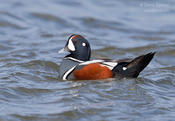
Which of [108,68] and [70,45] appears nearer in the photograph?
[108,68]

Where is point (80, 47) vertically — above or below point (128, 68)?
above

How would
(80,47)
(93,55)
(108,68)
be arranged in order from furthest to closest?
1. (93,55)
2. (80,47)
3. (108,68)

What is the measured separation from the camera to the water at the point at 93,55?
26.2 ft

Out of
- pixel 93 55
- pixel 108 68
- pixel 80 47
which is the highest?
pixel 80 47

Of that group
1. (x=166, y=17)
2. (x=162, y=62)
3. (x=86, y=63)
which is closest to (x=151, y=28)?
(x=166, y=17)

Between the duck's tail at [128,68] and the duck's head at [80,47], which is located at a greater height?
the duck's head at [80,47]

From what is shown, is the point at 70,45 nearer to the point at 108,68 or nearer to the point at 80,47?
the point at 80,47

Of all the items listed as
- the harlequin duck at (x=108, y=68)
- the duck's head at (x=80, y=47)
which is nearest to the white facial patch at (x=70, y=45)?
the duck's head at (x=80, y=47)

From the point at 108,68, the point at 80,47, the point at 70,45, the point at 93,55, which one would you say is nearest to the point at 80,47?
the point at 80,47

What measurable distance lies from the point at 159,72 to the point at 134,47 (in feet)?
9.52

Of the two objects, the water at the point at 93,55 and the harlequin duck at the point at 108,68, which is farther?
the harlequin duck at the point at 108,68

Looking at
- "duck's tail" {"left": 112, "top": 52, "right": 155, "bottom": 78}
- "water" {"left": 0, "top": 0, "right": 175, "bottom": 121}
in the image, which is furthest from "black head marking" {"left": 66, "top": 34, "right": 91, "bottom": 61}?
"duck's tail" {"left": 112, "top": 52, "right": 155, "bottom": 78}

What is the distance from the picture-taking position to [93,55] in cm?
1316

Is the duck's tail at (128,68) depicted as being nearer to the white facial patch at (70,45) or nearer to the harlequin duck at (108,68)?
the harlequin duck at (108,68)
